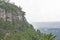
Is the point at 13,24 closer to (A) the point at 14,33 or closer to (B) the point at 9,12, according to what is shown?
(B) the point at 9,12

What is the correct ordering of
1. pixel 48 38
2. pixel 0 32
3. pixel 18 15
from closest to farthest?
pixel 48 38 < pixel 0 32 < pixel 18 15

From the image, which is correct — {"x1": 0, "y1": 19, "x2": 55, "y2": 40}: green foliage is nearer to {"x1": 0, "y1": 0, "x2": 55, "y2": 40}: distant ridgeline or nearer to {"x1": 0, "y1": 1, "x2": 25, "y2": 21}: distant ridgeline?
{"x1": 0, "y1": 0, "x2": 55, "y2": 40}: distant ridgeline

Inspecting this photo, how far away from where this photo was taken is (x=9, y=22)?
61750mm

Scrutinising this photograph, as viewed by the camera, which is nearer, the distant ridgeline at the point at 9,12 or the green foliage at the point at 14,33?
the green foliage at the point at 14,33

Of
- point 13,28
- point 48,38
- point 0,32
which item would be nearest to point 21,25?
point 13,28

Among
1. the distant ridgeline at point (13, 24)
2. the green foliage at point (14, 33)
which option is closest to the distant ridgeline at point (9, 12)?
the distant ridgeline at point (13, 24)

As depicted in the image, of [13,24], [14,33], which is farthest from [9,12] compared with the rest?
[14,33]

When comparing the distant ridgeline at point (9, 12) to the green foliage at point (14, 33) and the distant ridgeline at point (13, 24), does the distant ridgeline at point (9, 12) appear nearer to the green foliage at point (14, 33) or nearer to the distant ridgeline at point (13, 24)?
the distant ridgeline at point (13, 24)

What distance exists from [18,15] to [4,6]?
6.23 m

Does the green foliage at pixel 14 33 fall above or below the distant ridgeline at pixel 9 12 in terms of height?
below

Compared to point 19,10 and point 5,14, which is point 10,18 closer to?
point 5,14

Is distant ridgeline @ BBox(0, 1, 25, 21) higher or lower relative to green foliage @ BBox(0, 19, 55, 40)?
higher

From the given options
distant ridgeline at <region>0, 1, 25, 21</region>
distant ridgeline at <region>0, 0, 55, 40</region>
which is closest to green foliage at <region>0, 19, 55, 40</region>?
distant ridgeline at <region>0, 0, 55, 40</region>

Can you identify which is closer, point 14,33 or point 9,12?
point 14,33
